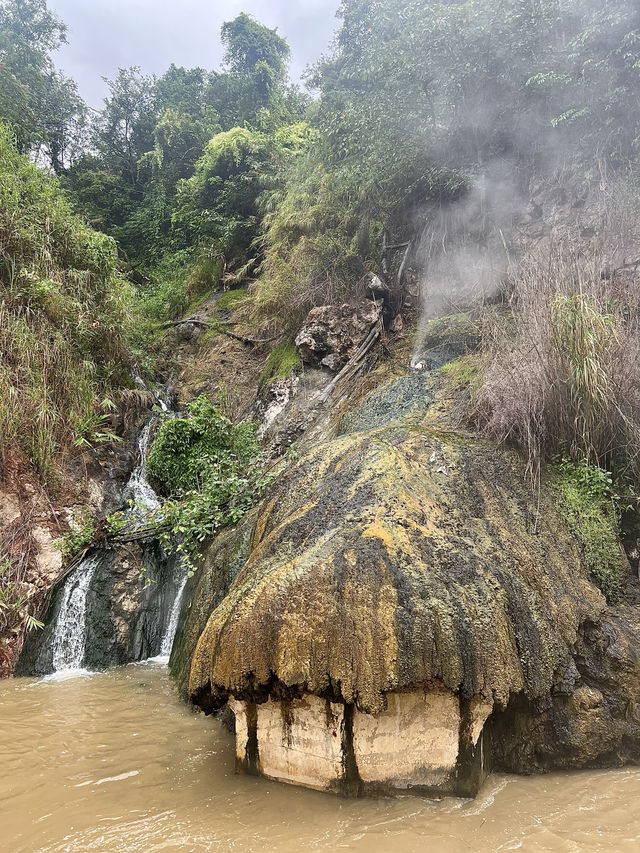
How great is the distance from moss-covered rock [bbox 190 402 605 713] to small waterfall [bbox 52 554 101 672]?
3.20 m

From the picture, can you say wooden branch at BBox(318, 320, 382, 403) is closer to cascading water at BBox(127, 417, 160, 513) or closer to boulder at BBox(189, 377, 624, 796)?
cascading water at BBox(127, 417, 160, 513)

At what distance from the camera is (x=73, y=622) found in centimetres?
540

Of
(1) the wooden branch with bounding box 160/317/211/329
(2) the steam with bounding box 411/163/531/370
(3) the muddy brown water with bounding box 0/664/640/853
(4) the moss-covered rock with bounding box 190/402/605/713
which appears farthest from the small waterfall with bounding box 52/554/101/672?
(1) the wooden branch with bounding box 160/317/211/329

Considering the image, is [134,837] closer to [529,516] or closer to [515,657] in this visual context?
[515,657]

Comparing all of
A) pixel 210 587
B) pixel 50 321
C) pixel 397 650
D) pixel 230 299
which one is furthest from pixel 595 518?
pixel 230 299

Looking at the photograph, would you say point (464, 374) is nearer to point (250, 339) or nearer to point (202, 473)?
point (202, 473)

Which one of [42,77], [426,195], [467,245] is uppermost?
[42,77]

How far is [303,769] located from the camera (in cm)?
250

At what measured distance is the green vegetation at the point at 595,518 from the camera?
342cm

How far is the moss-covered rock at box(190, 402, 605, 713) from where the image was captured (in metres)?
2.38

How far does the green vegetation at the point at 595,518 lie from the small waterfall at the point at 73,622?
4.98 meters

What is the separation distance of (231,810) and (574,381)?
3.39 metres

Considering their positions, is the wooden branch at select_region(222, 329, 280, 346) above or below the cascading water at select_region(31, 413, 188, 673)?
above

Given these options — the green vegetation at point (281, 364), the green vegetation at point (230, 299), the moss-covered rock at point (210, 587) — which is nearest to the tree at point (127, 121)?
Result: the green vegetation at point (230, 299)
